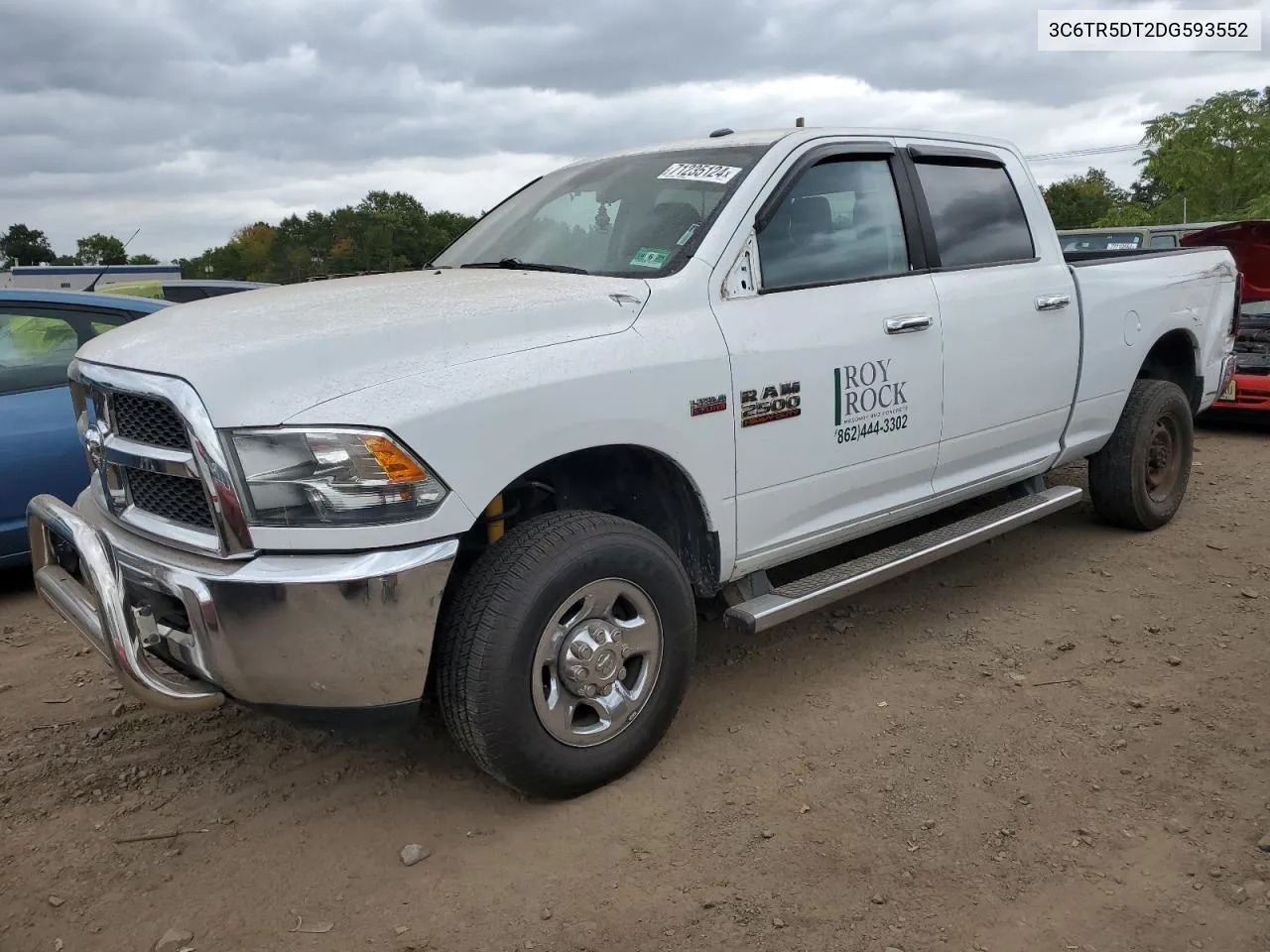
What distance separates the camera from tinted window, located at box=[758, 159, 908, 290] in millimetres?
3514

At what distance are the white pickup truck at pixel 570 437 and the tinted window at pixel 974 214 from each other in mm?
20

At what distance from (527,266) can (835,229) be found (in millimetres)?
1121

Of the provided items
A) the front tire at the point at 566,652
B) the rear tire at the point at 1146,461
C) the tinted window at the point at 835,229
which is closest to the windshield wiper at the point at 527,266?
the tinted window at the point at 835,229

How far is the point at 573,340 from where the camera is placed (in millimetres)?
2887

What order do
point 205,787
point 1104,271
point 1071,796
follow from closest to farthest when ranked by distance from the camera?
point 1071,796 < point 205,787 < point 1104,271

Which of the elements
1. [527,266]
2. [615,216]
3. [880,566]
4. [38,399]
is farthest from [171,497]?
[38,399]

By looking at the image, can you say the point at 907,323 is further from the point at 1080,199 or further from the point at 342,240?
the point at 1080,199

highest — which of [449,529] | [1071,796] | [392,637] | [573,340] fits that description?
[573,340]

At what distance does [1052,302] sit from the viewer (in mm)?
4457

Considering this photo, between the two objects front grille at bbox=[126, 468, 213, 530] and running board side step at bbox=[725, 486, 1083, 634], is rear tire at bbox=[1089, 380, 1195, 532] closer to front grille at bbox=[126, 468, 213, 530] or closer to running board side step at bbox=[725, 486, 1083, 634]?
running board side step at bbox=[725, 486, 1083, 634]

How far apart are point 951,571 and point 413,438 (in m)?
3.29

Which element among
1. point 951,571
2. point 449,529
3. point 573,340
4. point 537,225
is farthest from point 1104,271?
point 449,529

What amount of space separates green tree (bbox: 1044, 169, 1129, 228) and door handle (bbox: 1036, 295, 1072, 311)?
182ft

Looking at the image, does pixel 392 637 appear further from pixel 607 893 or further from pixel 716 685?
pixel 716 685
